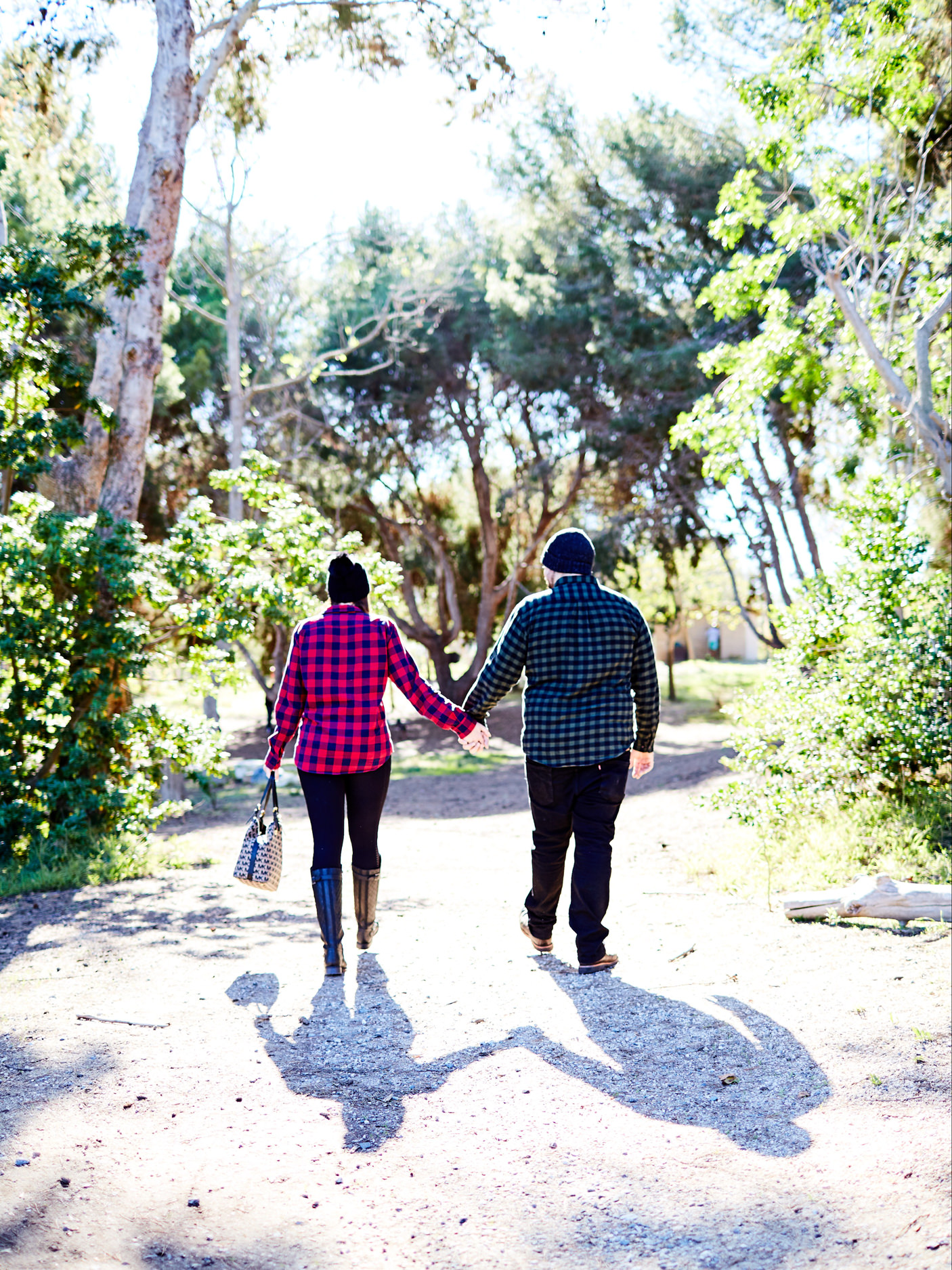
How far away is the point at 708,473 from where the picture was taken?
1029 centimetres

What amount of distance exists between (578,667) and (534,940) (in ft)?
4.71

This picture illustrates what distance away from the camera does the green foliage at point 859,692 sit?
7.23m

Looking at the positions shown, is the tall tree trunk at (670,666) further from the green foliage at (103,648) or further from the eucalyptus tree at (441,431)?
the green foliage at (103,648)

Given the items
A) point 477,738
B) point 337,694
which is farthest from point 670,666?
point 337,694

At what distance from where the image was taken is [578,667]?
15.0ft

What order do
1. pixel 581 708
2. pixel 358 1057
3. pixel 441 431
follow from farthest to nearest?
pixel 441 431, pixel 581 708, pixel 358 1057

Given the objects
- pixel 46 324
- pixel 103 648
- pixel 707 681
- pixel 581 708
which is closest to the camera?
pixel 581 708

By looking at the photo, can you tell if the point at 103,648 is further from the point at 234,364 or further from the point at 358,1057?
the point at 234,364

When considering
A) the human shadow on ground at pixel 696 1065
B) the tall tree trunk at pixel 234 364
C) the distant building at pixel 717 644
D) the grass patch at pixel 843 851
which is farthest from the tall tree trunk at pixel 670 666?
the human shadow on ground at pixel 696 1065

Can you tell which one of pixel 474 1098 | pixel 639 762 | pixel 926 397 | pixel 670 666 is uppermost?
pixel 926 397

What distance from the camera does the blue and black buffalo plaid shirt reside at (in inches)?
179

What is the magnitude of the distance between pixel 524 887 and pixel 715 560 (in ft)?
106

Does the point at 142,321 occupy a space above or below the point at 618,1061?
above

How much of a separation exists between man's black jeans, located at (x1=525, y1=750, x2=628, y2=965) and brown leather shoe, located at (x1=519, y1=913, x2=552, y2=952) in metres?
0.31
